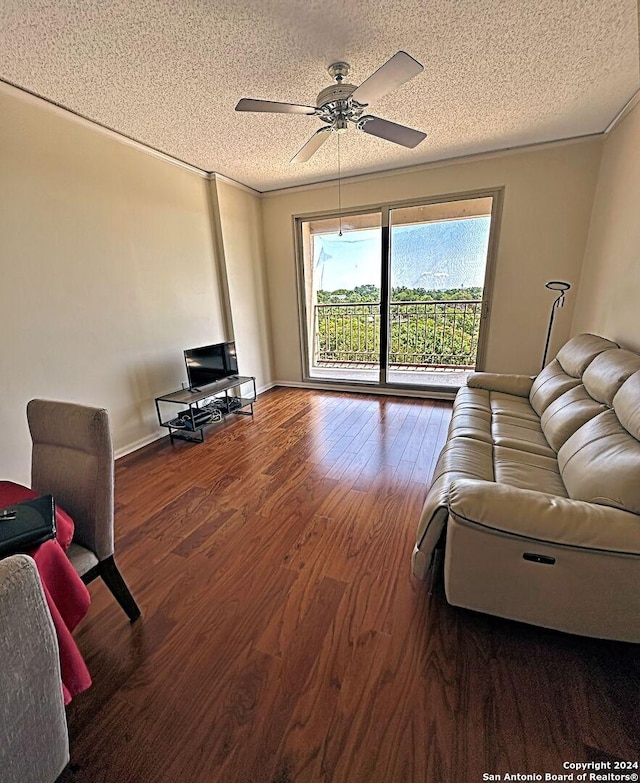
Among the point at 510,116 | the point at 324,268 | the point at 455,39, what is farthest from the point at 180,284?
the point at 510,116

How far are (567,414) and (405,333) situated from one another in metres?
3.19

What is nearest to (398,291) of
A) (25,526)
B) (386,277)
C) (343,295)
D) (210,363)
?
(386,277)

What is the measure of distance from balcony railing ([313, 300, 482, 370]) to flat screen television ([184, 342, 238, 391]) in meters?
1.94

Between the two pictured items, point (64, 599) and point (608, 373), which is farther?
point (608, 373)

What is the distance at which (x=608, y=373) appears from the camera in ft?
6.07

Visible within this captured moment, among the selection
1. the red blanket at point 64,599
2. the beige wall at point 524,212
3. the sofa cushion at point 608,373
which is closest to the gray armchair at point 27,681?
the red blanket at point 64,599

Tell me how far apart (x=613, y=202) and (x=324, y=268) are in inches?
122

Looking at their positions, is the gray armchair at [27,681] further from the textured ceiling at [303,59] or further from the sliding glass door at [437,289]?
the sliding glass door at [437,289]

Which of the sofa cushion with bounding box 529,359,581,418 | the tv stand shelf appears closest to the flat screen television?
the tv stand shelf

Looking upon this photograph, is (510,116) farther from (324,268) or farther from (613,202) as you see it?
(324,268)

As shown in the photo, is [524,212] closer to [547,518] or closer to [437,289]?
[437,289]

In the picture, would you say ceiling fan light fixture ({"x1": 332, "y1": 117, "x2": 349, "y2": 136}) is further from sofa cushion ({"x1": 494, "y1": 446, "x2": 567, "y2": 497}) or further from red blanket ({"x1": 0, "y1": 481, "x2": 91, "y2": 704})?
red blanket ({"x1": 0, "y1": 481, "x2": 91, "y2": 704})

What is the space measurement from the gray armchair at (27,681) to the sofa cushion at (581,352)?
2.77 m

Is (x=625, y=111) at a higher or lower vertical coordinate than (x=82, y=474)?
higher
